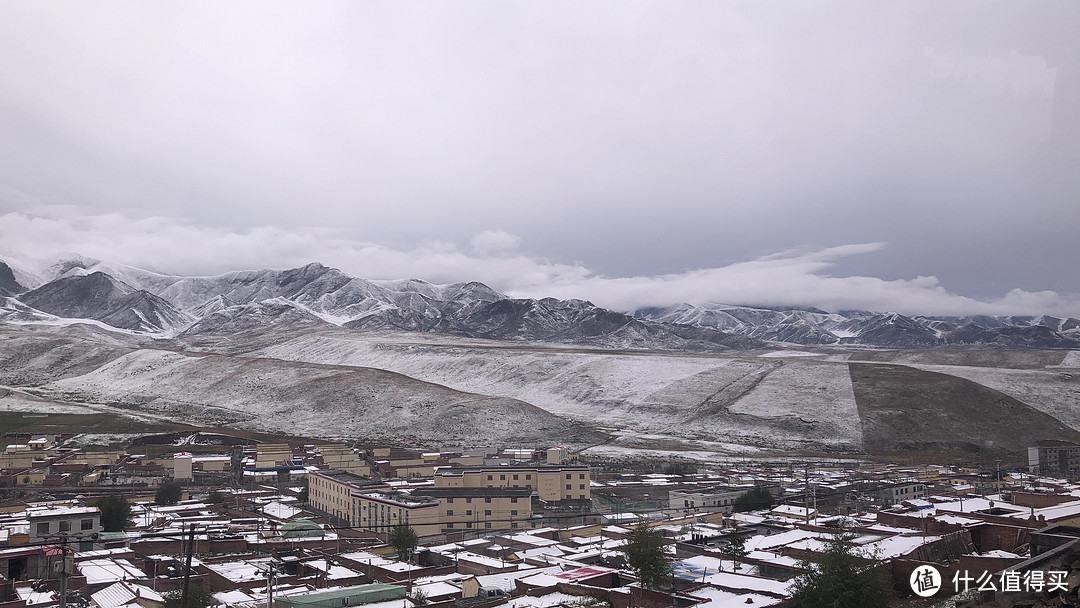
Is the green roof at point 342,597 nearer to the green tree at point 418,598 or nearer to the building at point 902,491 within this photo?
the green tree at point 418,598

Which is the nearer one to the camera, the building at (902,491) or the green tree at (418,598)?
the green tree at (418,598)

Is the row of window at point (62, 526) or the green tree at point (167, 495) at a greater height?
the row of window at point (62, 526)

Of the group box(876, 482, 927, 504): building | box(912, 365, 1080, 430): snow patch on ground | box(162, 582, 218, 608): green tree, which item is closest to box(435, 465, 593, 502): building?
box(876, 482, 927, 504): building

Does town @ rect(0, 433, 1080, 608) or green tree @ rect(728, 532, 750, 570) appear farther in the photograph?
green tree @ rect(728, 532, 750, 570)

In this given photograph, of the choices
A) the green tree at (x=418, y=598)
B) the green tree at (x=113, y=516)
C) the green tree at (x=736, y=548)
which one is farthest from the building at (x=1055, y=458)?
the green tree at (x=113, y=516)

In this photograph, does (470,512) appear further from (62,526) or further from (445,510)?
(62,526)

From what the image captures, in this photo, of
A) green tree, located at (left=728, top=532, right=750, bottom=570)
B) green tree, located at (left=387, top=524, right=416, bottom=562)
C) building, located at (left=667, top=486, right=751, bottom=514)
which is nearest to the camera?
green tree, located at (left=728, top=532, right=750, bottom=570)

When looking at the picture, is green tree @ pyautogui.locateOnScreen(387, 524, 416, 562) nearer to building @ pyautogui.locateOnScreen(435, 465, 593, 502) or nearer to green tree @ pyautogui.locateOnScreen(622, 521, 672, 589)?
green tree @ pyautogui.locateOnScreen(622, 521, 672, 589)
